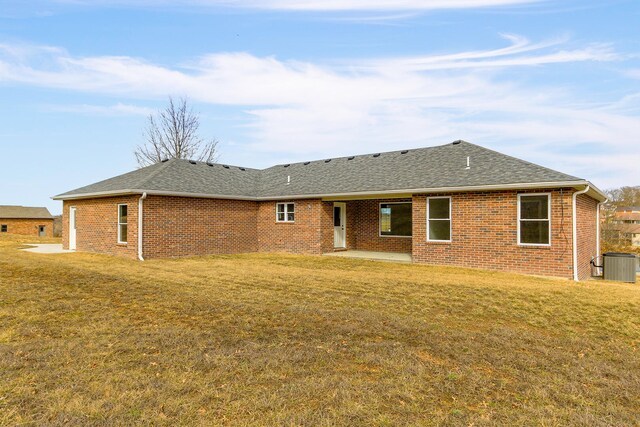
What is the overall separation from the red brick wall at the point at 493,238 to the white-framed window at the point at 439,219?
0.60 feet

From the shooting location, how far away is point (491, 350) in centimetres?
528

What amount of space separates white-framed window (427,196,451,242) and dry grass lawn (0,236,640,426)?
4.60 meters

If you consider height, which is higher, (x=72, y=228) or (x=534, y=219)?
(x=534, y=219)

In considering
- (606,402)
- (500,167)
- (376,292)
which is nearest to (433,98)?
(500,167)

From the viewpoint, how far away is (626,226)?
174ft

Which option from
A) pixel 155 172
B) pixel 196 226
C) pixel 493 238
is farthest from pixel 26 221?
pixel 493 238

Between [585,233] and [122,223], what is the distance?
1790cm

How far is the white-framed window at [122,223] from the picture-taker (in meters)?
17.0

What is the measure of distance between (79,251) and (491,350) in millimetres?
19831

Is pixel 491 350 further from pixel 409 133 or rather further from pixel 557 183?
pixel 409 133

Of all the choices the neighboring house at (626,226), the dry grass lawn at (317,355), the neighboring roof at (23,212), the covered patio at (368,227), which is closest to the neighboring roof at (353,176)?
the covered patio at (368,227)

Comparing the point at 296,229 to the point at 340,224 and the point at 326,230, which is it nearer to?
the point at 326,230

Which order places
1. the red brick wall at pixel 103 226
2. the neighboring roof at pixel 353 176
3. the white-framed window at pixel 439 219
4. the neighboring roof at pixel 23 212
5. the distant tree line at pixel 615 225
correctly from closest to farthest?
the neighboring roof at pixel 353 176 < the white-framed window at pixel 439 219 < the red brick wall at pixel 103 226 < the distant tree line at pixel 615 225 < the neighboring roof at pixel 23 212

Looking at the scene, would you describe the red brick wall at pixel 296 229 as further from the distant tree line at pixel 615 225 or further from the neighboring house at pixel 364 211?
the distant tree line at pixel 615 225
